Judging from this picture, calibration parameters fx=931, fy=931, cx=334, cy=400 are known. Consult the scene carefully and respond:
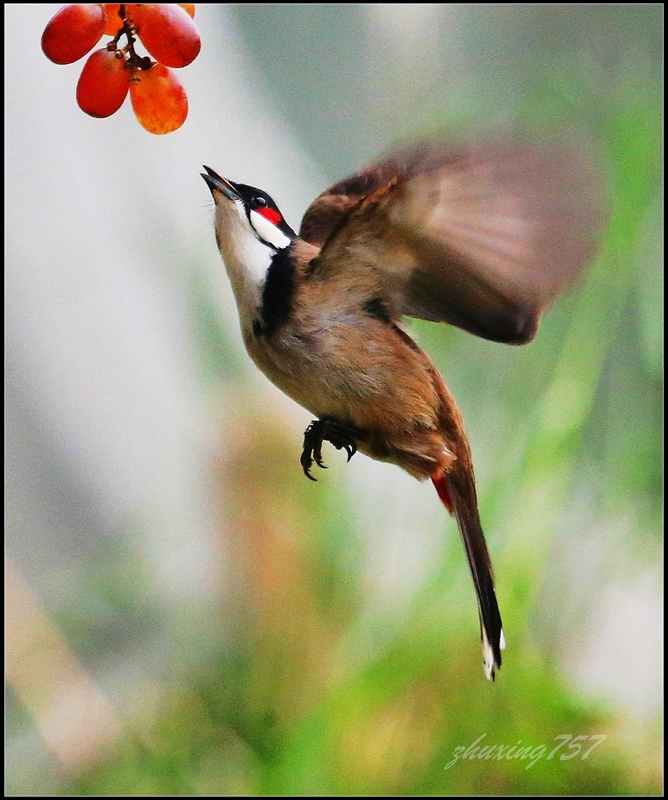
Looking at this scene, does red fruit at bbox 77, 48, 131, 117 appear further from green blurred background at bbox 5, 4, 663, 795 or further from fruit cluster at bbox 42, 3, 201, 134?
green blurred background at bbox 5, 4, 663, 795

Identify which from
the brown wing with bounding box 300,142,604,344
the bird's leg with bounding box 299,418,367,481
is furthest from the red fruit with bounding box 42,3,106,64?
the bird's leg with bounding box 299,418,367,481

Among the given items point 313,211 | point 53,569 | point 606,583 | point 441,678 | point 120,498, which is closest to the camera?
point 313,211

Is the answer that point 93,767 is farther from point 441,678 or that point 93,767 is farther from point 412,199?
Result: point 412,199

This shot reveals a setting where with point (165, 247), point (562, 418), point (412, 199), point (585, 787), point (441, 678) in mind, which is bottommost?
point (585, 787)

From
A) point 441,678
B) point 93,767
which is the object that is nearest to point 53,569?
point 93,767

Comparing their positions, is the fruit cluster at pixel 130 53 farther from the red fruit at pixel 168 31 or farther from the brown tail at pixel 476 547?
the brown tail at pixel 476 547

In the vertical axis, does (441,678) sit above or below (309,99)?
below

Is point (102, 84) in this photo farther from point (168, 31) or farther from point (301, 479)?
point (301, 479)
